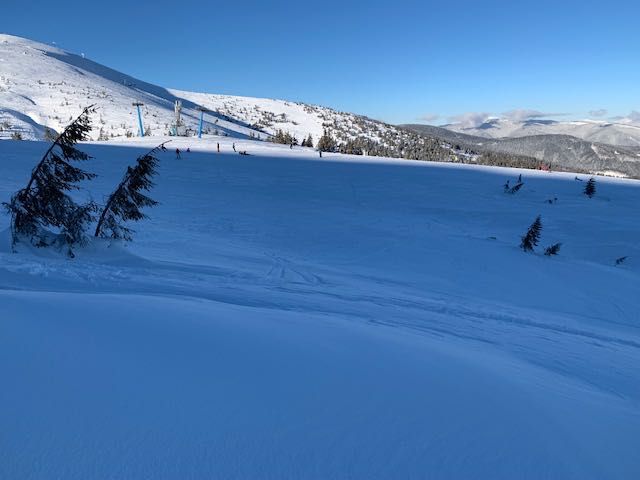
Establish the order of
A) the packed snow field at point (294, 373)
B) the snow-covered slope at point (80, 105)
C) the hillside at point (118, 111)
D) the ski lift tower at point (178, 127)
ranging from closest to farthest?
the packed snow field at point (294, 373) < the ski lift tower at point (178, 127) < the snow-covered slope at point (80, 105) < the hillside at point (118, 111)

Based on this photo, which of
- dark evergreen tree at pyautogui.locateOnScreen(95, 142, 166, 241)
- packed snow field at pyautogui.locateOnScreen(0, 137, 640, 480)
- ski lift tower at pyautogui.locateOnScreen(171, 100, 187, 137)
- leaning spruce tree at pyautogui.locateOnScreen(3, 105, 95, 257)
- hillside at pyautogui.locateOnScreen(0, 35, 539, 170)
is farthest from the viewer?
hillside at pyautogui.locateOnScreen(0, 35, 539, 170)

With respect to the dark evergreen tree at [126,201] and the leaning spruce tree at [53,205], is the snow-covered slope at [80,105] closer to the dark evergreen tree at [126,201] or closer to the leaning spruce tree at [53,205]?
the dark evergreen tree at [126,201]

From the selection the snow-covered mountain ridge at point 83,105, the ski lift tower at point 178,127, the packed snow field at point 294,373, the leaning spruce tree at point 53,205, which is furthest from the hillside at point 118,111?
the packed snow field at point 294,373

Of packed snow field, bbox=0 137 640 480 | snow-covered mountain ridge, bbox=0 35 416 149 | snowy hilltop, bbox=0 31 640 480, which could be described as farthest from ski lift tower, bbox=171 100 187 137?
packed snow field, bbox=0 137 640 480

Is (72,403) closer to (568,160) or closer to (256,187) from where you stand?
(256,187)

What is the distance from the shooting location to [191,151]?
33.5 m

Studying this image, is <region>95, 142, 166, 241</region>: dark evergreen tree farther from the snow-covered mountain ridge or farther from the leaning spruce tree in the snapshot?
the snow-covered mountain ridge

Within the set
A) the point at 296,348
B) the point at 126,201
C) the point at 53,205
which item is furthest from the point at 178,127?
the point at 296,348

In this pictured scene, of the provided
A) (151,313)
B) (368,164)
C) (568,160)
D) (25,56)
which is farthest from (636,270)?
(568,160)

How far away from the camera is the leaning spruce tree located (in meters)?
8.28

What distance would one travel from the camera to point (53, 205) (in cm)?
880

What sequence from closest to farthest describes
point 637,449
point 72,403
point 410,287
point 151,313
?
point 72,403, point 637,449, point 151,313, point 410,287

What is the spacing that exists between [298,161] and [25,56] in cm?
8186

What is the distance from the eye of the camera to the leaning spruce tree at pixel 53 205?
8.28m
